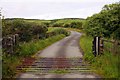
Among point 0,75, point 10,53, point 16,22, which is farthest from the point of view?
point 16,22

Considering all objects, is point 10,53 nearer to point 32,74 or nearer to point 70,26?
point 32,74

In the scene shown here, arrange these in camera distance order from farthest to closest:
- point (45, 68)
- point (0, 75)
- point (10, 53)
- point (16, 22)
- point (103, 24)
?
point (103, 24) < point (16, 22) < point (10, 53) < point (45, 68) < point (0, 75)

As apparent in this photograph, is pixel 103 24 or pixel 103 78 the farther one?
pixel 103 24

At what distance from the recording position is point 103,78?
1109 centimetres

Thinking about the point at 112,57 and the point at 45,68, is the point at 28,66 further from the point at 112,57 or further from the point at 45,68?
the point at 112,57

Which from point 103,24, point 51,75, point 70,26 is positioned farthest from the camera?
point 70,26

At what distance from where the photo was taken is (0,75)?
10930 mm

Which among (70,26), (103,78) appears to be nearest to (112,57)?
(103,78)

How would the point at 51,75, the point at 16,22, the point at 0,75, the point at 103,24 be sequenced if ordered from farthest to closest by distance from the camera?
the point at 103,24 < the point at 16,22 < the point at 51,75 < the point at 0,75

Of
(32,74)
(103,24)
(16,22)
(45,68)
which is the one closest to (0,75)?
(32,74)

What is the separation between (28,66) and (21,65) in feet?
1.04

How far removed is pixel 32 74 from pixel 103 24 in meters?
27.8

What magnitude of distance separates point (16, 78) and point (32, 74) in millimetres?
988

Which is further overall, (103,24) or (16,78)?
(103,24)
